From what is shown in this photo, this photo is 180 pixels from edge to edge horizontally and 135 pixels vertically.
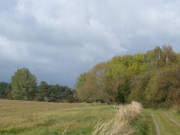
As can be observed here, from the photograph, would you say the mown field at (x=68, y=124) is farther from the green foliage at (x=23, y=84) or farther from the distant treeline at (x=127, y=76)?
the green foliage at (x=23, y=84)

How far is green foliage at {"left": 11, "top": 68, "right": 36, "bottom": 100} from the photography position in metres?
105

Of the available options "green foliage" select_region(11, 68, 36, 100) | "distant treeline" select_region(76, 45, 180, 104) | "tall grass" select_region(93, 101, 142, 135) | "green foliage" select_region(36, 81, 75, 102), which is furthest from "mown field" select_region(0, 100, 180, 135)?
"green foliage" select_region(36, 81, 75, 102)

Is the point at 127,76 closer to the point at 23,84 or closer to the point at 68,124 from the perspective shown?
the point at 68,124

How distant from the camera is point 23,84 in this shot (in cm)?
10488

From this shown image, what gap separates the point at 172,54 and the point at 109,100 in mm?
21206

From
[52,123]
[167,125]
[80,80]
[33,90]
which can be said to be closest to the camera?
[52,123]

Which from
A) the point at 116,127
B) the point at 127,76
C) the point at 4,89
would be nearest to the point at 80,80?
the point at 127,76

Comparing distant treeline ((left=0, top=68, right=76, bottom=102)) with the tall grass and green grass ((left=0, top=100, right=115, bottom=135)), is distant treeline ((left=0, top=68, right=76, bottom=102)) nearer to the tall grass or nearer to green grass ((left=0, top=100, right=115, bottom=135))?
green grass ((left=0, top=100, right=115, bottom=135))

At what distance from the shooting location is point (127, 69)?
66.1 m

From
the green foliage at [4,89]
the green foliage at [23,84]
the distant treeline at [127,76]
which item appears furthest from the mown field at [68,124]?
the green foliage at [4,89]

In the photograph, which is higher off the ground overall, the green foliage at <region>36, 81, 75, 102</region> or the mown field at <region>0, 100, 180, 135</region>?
the green foliage at <region>36, 81, 75, 102</region>

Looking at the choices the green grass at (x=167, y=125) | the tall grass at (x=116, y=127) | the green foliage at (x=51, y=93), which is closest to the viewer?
the tall grass at (x=116, y=127)

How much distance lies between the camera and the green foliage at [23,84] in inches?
4135

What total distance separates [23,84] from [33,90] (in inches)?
222
